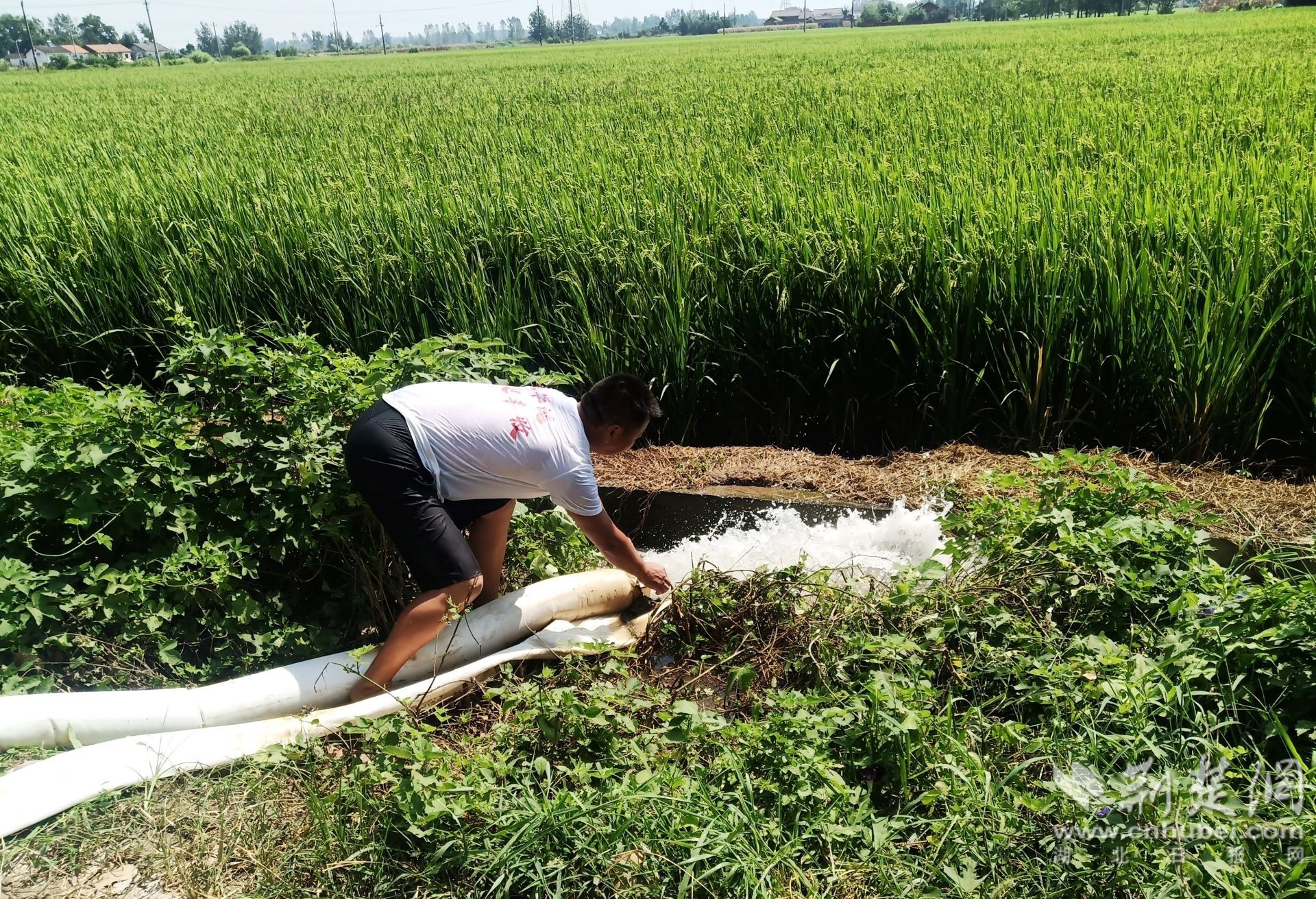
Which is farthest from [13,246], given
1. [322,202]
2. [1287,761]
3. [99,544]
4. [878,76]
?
[878,76]

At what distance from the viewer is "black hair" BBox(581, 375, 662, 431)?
8.39ft

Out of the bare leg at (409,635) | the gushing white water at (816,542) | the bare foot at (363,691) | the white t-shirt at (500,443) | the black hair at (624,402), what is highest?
the black hair at (624,402)

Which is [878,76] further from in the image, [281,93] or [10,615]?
[10,615]

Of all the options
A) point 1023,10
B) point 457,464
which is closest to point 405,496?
point 457,464

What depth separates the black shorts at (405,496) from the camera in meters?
2.59

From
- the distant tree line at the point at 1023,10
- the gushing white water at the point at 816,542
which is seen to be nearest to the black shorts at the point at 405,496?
the gushing white water at the point at 816,542

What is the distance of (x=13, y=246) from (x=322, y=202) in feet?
5.81

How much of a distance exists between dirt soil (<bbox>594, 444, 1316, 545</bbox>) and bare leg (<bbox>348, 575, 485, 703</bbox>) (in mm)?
1435

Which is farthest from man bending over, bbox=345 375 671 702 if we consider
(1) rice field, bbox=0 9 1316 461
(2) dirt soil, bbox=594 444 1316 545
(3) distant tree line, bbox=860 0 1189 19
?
(3) distant tree line, bbox=860 0 1189 19

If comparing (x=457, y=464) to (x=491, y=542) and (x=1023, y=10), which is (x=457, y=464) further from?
(x=1023, y=10)

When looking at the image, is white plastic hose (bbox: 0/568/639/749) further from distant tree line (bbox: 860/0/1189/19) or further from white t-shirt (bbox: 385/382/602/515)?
distant tree line (bbox: 860/0/1189/19)

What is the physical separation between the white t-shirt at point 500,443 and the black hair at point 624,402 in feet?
0.39

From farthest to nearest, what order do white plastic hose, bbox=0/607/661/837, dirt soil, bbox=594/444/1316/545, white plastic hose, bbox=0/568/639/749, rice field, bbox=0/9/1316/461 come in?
rice field, bbox=0/9/1316/461, dirt soil, bbox=594/444/1316/545, white plastic hose, bbox=0/568/639/749, white plastic hose, bbox=0/607/661/837

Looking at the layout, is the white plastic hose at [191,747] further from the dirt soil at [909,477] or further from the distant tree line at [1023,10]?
the distant tree line at [1023,10]
